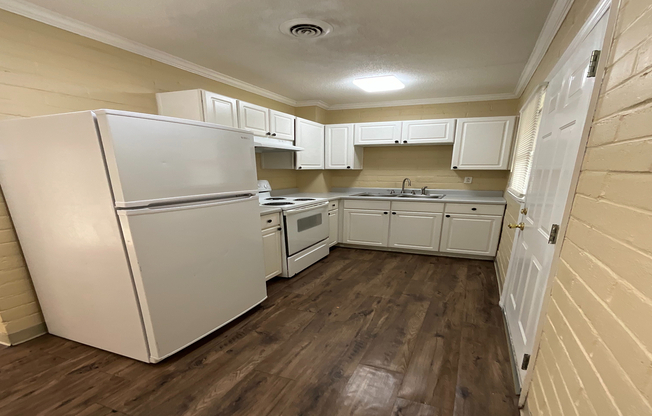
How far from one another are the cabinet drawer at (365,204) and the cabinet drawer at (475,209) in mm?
821

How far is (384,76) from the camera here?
2883mm

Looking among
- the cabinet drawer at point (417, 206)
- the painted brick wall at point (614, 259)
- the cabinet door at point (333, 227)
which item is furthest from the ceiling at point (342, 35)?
the cabinet door at point (333, 227)

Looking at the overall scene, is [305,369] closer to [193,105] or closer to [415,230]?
[193,105]

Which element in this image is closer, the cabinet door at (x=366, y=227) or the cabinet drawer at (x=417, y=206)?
the cabinet drawer at (x=417, y=206)

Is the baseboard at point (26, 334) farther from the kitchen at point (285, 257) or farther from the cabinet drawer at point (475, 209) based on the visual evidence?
the cabinet drawer at point (475, 209)

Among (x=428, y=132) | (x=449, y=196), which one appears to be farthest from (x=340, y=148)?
(x=449, y=196)

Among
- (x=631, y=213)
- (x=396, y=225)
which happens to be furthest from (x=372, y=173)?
(x=631, y=213)

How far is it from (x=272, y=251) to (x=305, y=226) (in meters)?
0.55

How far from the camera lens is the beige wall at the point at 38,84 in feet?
5.26

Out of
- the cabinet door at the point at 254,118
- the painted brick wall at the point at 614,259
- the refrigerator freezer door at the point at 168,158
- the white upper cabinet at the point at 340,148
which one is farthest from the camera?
the white upper cabinet at the point at 340,148

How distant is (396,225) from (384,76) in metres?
1.94

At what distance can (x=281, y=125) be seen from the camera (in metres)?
3.15

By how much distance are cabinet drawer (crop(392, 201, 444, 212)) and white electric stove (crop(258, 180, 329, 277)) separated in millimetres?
1022

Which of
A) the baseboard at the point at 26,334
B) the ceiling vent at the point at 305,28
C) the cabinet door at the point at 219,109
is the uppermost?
the ceiling vent at the point at 305,28
